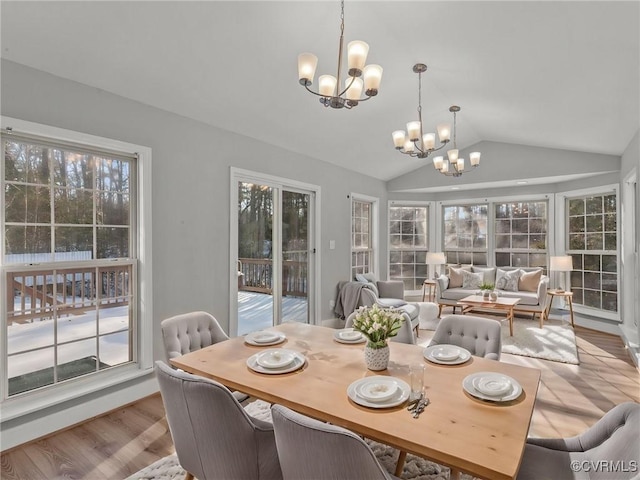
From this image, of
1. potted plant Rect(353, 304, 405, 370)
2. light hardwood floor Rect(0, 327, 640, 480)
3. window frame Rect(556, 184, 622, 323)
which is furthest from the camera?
window frame Rect(556, 184, 622, 323)

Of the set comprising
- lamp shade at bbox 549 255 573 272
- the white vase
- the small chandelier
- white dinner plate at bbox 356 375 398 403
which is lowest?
white dinner plate at bbox 356 375 398 403

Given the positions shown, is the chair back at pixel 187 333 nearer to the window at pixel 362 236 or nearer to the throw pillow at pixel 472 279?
the window at pixel 362 236

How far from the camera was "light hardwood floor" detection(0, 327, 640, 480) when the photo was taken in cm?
210

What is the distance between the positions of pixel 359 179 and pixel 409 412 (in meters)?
4.95

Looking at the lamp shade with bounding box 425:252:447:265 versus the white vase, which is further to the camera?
the lamp shade with bounding box 425:252:447:265

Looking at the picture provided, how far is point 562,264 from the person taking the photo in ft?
18.0

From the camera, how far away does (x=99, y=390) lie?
2.68 meters

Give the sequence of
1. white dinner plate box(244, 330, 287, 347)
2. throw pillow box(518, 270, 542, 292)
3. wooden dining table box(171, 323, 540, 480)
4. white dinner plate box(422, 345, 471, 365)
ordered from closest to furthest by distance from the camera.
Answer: wooden dining table box(171, 323, 540, 480) → white dinner plate box(422, 345, 471, 365) → white dinner plate box(244, 330, 287, 347) → throw pillow box(518, 270, 542, 292)

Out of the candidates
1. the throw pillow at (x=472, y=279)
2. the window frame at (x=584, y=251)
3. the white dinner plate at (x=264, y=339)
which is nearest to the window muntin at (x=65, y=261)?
the white dinner plate at (x=264, y=339)

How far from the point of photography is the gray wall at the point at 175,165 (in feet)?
7.92

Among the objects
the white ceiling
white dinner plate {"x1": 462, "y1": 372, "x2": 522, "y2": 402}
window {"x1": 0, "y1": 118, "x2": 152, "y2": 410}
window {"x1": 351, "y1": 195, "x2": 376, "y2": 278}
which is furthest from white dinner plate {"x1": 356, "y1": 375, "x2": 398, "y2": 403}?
window {"x1": 351, "y1": 195, "x2": 376, "y2": 278}

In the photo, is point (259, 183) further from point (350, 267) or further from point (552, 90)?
point (552, 90)

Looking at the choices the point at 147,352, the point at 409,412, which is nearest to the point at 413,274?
the point at 147,352

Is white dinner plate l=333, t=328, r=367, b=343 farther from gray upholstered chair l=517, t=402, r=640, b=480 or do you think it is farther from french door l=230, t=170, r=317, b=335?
french door l=230, t=170, r=317, b=335
